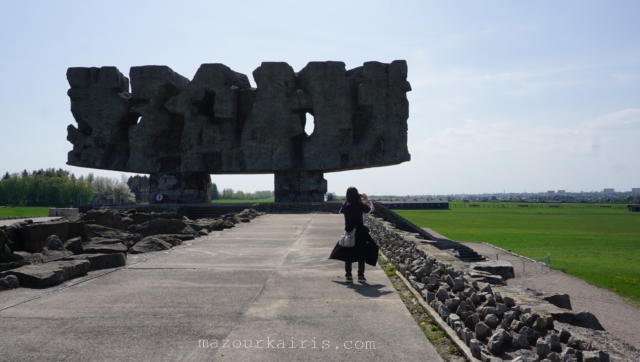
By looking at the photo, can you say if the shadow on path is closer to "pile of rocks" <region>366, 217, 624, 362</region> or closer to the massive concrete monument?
"pile of rocks" <region>366, 217, 624, 362</region>

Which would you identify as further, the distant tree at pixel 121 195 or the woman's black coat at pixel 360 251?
the distant tree at pixel 121 195

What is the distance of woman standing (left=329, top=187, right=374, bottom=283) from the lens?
6537 millimetres

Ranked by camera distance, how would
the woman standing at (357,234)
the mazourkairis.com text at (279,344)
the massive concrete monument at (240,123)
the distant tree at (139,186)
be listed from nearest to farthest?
the mazourkairis.com text at (279,344)
the woman standing at (357,234)
the massive concrete monument at (240,123)
the distant tree at (139,186)

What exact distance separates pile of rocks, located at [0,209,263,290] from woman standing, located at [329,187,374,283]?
3396mm

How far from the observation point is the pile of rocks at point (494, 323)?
3.12 meters

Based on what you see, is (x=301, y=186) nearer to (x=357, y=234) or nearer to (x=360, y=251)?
(x=357, y=234)

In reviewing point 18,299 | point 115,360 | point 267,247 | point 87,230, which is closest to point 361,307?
point 115,360

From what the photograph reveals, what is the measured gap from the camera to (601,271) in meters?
19.9

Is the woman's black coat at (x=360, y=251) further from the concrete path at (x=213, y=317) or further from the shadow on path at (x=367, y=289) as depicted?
the shadow on path at (x=367, y=289)

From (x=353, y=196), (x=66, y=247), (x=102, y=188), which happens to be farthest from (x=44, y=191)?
(x=353, y=196)

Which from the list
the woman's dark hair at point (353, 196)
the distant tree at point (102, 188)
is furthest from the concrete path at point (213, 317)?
the distant tree at point (102, 188)

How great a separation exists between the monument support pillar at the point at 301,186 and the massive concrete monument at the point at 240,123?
0.19ft

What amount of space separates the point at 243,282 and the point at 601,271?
1838cm

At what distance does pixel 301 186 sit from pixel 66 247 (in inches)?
836
